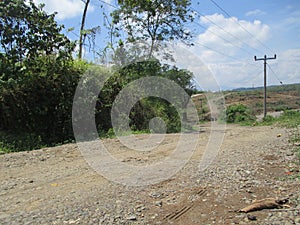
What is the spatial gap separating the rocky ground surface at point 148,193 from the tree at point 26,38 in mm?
2820

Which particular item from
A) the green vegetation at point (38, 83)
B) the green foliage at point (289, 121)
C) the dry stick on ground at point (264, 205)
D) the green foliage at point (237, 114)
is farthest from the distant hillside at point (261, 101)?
the dry stick on ground at point (264, 205)

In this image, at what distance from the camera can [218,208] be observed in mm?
3279

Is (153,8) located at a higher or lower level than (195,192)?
higher

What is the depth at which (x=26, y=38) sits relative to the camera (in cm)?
792

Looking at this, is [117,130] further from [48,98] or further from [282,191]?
[282,191]

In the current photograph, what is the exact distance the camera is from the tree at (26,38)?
7.50m

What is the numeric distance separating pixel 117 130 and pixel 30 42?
3.78 metres

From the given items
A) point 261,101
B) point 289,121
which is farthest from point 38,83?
point 261,101

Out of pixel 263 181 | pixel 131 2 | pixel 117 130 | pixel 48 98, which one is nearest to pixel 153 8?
pixel 131 2

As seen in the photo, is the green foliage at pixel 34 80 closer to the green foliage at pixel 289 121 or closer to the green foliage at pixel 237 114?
the green foliage at pixel 289 121

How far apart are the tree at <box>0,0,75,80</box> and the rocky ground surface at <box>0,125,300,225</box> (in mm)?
2820

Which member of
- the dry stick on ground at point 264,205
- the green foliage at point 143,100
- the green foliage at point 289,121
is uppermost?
the green foliage at point 143,100

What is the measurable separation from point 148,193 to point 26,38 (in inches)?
241

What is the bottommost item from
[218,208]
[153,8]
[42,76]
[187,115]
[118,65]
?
[218,208]
